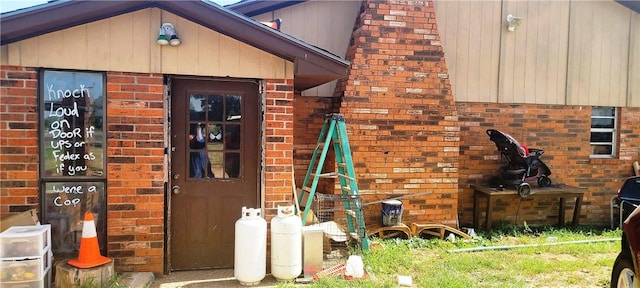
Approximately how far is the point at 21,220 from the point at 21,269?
0.59 metres

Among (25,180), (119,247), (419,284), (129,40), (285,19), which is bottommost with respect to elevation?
(419,284)

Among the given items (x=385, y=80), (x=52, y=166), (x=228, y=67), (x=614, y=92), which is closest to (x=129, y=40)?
(x=228, y=67)

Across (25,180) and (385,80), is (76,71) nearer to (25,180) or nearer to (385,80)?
(25,180)

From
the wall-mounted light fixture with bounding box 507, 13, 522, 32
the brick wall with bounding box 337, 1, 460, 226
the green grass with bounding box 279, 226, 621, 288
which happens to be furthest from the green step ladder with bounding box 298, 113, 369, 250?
the wall-mounted light fixture with bounding box 507, 13, 522, 32

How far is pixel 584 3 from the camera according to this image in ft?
26.3

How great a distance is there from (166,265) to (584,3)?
335 inches

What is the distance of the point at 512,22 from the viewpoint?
24.9 feet

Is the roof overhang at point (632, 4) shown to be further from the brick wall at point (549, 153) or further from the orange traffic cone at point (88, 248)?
the orange traffic cone at point (88, 248)

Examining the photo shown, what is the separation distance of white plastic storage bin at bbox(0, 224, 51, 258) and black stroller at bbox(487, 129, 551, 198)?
656cm

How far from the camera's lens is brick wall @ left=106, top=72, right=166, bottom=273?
178 inches

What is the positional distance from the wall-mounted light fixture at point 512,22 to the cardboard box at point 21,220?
7.70m

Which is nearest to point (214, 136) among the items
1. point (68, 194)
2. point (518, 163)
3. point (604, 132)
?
point (68, 194)

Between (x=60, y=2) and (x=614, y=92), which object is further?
(x=614, y=92)

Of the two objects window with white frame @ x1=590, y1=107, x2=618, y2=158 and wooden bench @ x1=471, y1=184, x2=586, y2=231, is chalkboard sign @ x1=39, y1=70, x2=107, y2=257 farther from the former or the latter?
window with white frame @ x1=590, y1=107, x2=618, y2=158
